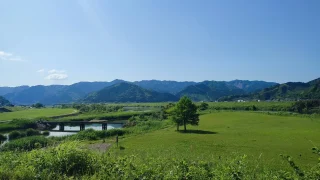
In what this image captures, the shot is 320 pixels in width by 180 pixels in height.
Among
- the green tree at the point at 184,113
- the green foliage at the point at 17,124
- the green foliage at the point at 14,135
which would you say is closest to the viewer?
the green tree at the point at 184,113

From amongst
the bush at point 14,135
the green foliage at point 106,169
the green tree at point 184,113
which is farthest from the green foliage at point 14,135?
the green foliage at point 106,169

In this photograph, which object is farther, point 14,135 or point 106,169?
point 14,135

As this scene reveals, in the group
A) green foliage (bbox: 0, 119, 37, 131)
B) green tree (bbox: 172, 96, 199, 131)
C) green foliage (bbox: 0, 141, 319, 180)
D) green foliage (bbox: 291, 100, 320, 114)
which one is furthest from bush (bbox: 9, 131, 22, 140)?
green foliage (bbox: 291, 100, 320, 114)

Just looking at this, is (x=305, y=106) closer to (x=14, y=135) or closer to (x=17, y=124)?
(x=17, y=124)

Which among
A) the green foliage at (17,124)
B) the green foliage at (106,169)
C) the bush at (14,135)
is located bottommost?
the bush at (14,135)

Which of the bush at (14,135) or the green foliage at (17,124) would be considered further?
the green foliage at (17,124)

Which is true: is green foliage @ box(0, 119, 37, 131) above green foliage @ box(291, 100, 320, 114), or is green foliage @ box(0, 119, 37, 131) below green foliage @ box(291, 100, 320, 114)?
below

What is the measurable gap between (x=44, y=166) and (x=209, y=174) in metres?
6.85

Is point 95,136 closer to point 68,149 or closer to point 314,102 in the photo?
point 68,149

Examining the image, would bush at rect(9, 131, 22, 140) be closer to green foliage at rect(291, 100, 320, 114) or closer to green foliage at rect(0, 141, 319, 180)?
green foliage at rect(0, 141, 319, 180)

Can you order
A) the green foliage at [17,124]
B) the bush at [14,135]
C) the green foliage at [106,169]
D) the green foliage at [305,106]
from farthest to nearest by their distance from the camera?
the green foliage at [305,106], the green foliage at [17,124], the bush at [14,135], the green foliage at [106,169]

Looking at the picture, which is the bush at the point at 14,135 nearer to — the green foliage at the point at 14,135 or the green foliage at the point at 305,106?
the green foliage at the point at 14,135

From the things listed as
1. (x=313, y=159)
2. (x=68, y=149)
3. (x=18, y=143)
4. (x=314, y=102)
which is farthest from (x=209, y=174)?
(x=314, y=102)

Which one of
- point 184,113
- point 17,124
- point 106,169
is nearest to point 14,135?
point 17,124
